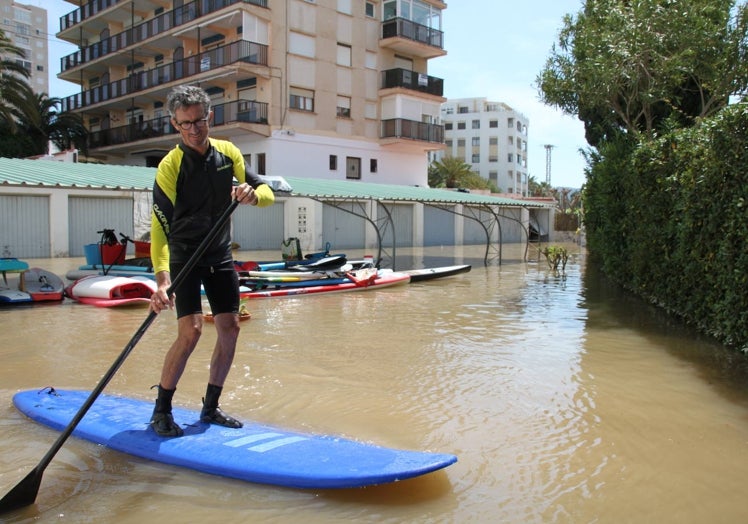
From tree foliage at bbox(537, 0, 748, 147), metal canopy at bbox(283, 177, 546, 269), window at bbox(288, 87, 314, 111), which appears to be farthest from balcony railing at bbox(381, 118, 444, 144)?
tree foliage at bbox(537, 0, 748, 147)

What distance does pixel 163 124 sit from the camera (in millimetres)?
34719

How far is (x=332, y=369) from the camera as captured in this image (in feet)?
21.1

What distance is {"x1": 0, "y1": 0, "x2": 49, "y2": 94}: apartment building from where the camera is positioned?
9794cm

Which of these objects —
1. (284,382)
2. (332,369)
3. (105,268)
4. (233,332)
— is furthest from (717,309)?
(105,268)

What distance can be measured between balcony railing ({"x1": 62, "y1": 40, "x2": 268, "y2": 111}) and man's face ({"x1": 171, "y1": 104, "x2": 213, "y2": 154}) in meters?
28.6

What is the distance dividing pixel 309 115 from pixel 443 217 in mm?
9138

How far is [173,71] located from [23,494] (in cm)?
3418

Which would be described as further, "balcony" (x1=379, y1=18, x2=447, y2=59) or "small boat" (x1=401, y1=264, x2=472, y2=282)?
"balcony" (x1=379, y1=18, x2=447, y2=59)

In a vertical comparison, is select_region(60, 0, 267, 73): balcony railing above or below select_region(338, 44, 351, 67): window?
above

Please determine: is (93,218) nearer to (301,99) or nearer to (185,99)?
(301,99)

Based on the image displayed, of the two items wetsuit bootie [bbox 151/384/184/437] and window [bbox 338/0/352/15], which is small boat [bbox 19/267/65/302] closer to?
wetsuit bootie [bbox 151/384/184/437]

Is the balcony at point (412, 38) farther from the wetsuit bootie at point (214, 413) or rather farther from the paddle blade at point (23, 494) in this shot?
the paddle blade at point (23, 494)

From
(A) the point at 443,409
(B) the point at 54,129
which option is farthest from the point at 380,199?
(B) the point at 54,129

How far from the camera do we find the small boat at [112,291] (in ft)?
33.9
